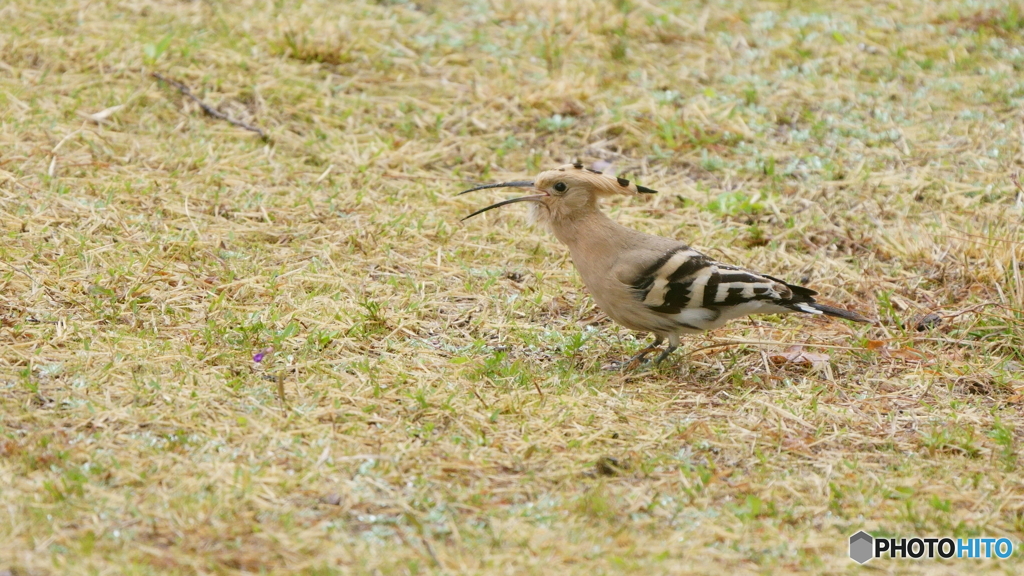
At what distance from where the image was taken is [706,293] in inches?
162

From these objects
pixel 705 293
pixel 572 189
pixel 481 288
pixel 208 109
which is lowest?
pixel 481 288

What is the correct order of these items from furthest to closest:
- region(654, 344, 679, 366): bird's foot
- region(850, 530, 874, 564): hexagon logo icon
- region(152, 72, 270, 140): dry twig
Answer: region(152, 72, 270, 140): dry twig → region(654, 344, 679, 366): bird's foot → region(850, 530, 874, 564): hexagon logo icon

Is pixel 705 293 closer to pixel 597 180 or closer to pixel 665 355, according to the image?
pixel 665 355

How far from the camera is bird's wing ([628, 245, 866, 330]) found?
13.5 feet

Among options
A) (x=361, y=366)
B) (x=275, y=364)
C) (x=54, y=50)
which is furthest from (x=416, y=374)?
(x=54, y=50)

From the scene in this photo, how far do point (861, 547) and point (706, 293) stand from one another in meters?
1.40

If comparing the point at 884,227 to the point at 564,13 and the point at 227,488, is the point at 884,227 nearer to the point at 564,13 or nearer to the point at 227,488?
the point at 564,13

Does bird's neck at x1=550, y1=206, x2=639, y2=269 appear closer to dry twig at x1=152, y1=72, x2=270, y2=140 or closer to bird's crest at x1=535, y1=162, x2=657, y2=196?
bird's crest at x1=535, y1=162, x2=657, y2=196

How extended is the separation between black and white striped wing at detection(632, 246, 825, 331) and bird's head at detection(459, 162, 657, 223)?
0.36 m

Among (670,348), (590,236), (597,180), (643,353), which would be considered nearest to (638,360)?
(643,353)

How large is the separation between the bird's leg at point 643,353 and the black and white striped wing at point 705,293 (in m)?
0.16

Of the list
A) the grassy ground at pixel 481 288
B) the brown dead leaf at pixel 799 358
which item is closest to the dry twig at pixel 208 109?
the grassy ground at pixel 481 288

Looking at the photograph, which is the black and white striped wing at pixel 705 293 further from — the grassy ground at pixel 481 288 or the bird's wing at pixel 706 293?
the grassy ground at pixel 481 288

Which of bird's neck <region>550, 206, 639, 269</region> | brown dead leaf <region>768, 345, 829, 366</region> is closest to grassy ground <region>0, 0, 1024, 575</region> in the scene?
brown dead leaf <region>768, 345, 829, 366</region>
